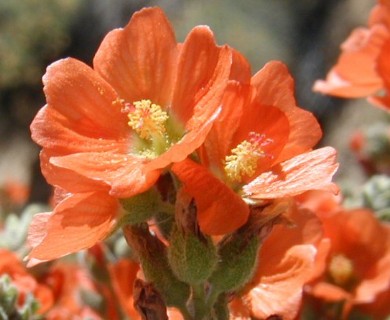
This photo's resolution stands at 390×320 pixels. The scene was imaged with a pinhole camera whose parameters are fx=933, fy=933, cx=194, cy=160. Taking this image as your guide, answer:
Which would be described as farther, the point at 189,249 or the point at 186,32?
the point at 186,32

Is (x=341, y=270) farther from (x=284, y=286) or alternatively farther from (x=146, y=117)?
(x=146, y=117)

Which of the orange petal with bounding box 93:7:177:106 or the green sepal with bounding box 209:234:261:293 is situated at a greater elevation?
the orange petal with bounding box 93:7:177:106

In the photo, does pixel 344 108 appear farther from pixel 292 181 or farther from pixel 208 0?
pixel 292 181

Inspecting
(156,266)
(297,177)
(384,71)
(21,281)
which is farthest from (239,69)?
(21,281)

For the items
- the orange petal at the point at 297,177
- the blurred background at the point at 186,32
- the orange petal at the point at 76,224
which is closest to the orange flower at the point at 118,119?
the orange petal at the point at 76,224

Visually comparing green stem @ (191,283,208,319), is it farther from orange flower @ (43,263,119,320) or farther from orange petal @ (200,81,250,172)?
orange flower @ (43,263,119,320)

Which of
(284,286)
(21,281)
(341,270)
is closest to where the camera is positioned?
(284,286)

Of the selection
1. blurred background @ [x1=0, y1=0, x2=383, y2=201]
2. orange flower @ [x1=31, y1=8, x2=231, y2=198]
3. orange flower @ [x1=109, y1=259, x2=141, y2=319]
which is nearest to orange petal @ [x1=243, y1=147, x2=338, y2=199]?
orange flower @ [x1=31, y1=8, x2=231, y2=198]

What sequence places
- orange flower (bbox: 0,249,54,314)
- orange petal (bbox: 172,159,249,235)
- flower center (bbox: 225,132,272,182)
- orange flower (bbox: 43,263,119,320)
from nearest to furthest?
orange petal (bbox: 172,159,249,235) → flower center (bbox: 225,132,272,182) → orange flower (bbox: 0,249,54,314) → orange flower (bbox: 43,263,119,320)
